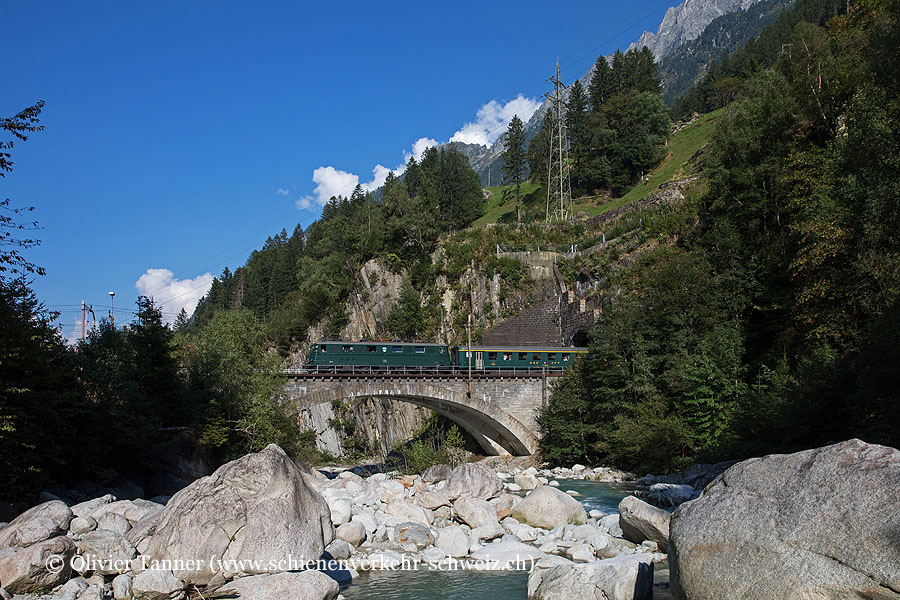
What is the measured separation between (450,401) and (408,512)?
18326 millimetres

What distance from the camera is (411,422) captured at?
52594 millimetres

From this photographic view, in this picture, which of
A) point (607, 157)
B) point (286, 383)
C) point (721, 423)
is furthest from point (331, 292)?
point (721, 423)

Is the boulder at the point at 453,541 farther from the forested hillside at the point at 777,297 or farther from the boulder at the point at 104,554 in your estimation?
the forested hillside at the point at 777,297

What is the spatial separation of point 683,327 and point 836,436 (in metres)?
13.4

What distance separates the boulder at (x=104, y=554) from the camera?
12.2 metres

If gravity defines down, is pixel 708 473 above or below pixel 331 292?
below

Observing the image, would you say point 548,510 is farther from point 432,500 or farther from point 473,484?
point 432,500

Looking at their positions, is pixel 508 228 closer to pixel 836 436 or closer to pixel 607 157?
pixel 607 157

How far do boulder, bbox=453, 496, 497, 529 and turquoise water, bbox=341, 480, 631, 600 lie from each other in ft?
14.0

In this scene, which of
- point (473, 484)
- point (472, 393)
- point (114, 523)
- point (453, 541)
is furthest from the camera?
point (472, 393)

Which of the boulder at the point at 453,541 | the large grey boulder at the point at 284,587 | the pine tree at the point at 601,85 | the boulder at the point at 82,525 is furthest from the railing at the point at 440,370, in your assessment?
the pine tree at the point at 601,85

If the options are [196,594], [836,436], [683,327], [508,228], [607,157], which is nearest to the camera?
[196,594]

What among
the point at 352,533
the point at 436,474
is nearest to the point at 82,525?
the point at 352,533

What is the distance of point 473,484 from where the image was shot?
2341 cm
